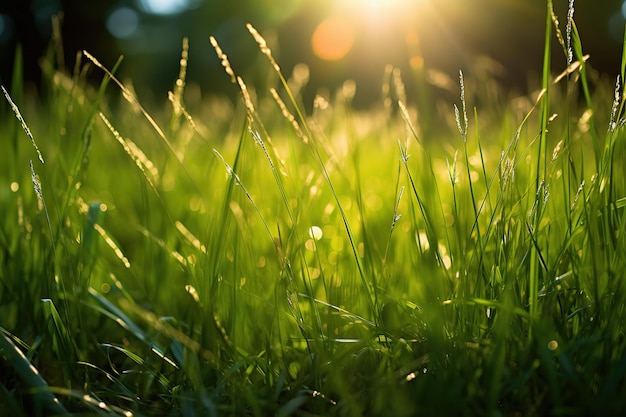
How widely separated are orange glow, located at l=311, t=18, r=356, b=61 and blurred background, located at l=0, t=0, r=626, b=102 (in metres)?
0.03

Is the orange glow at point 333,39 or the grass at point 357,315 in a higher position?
A: the grass at point 357,315

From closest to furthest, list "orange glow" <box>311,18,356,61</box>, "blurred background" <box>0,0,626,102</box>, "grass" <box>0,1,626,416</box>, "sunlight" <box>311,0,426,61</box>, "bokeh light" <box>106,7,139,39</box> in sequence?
"grass" <box>0,1,626,416</box>
"sunlight" <box>311,0,426,61</box>
"blurred background" <box>0,0,626,102</box>
"orange glow" <box>311,18,356,61</box>
"bokeh light" <box>106,7,139,39</box>

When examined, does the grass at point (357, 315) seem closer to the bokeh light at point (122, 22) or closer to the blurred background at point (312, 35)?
the blurred background at point (312, 35)

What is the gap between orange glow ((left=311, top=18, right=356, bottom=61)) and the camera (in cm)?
1272

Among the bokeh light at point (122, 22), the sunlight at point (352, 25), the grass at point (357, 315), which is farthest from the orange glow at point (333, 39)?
the grass at point (357, 315)

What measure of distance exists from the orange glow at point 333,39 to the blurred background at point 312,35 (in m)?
0.03

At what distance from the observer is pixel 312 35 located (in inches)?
643

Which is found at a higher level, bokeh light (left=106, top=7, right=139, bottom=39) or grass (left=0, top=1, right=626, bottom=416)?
grass (left=0, top=1, right=626, bottom=416)

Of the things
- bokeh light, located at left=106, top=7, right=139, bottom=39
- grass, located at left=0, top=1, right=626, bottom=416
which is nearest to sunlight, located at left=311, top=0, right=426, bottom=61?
bokeh light, located at left=106, top=7, right=139, bottom=39

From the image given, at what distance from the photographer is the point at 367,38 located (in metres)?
13.1

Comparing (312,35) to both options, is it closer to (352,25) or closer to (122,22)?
(352,25)

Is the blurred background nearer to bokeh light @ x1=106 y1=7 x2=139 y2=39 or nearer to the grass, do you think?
bokeh light @ x1=106 y1=7 x2=139 y2=39

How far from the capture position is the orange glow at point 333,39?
1272 centimetres

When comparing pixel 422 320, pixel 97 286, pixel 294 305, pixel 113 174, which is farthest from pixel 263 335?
pixel 113 174
